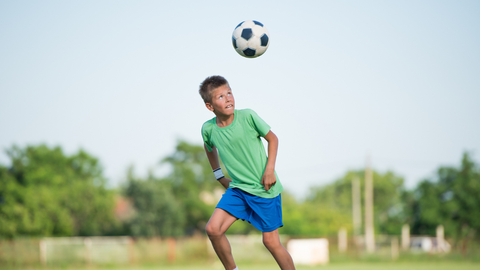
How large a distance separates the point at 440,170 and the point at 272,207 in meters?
36.6

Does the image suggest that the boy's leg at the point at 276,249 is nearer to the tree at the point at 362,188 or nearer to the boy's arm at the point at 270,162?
the boy's arm at the point at 270,162

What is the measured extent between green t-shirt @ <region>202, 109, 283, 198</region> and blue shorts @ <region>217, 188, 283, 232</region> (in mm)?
66

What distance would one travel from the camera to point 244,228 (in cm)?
3656

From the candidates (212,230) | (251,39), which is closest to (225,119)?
(212,230)

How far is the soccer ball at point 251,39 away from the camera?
5.89m

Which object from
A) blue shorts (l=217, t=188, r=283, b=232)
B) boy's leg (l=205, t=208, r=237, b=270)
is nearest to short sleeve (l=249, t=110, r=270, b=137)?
blue shorts (l=217, t=188, r=283, b=232)

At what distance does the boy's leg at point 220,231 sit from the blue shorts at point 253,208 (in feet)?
0.20

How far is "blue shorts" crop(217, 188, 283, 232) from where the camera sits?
15.9 ft

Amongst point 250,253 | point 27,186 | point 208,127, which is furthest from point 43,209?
point 208,127

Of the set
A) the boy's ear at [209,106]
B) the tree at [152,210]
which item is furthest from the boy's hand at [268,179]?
the tree at [152,210]

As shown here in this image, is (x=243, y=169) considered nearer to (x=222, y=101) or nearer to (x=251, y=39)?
(x=222, y=101)

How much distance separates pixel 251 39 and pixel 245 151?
1.64 metres

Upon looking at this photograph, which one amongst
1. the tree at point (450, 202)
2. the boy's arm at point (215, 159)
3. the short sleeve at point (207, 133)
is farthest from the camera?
the tree at point (450, 202)

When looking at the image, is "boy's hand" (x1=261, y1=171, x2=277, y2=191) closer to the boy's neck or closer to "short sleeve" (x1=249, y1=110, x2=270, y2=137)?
"short sleeve" (x1=249, y1=110, x2=270, y2=137)
